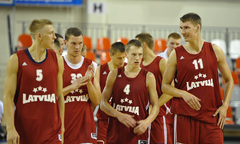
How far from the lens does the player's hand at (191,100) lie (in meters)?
4.72

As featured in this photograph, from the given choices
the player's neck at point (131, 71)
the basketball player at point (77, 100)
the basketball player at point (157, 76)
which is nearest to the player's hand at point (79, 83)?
the basketball player at point (77, 100)

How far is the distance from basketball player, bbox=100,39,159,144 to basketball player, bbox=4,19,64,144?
0.91m

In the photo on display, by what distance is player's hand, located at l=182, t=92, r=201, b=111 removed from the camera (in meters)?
4.72

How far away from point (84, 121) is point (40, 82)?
1453 millimetres

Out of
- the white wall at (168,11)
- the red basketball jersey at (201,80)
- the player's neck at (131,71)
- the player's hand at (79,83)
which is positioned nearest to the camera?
the red basketball jersey at (201,80)

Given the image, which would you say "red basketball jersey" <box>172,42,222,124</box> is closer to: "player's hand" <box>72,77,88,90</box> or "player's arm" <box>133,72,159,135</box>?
"player's arm" <box>133,72,159,135</box>

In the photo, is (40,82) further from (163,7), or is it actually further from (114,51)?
(163,7)

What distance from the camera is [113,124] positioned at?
514cm

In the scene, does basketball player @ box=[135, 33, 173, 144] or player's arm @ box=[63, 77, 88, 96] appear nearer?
player's arm @ box=[63, 77, 88, 96]

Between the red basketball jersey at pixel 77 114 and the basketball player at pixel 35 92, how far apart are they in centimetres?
109

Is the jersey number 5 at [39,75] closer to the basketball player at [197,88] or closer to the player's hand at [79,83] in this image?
the player's hand at [79,83]

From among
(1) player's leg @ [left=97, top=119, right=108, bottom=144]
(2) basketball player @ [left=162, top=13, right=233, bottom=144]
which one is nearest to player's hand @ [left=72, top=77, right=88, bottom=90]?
(2) basketball player @ [left=162, top=13, right=233, bottom=144]

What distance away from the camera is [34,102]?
167 inches

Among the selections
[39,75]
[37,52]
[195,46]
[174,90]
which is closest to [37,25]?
[37,52]
